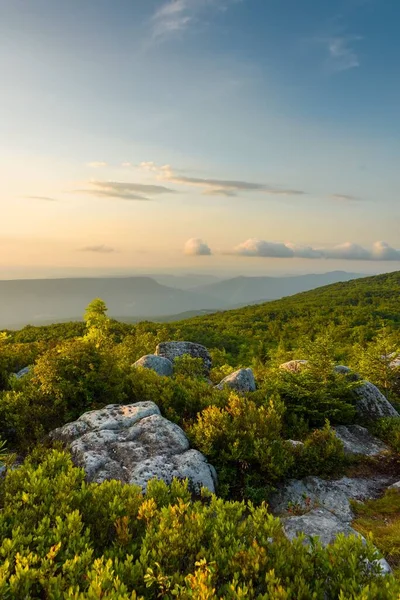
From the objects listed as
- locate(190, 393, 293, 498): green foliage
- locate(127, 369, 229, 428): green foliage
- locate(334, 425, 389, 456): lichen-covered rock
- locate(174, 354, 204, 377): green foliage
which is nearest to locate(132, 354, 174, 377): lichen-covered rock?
locate(174, 354, 204, 377): green foliage

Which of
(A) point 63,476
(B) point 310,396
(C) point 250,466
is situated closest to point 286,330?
(B) point 310,396

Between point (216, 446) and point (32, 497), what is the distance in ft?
18.3

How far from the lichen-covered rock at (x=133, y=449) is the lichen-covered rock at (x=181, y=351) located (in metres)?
14.0

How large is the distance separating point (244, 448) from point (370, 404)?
798 centimetres

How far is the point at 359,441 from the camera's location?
13297 mm

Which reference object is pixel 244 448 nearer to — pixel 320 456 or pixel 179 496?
pixel 320 456

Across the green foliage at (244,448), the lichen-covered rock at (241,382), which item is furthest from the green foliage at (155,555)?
the lichen-covered rock at (241,382)

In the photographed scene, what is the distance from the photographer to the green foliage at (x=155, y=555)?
171 inches

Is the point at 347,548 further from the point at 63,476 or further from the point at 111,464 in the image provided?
the point at 111,464

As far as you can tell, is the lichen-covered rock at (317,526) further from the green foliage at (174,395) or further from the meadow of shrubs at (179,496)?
the green foliage at (174,395)

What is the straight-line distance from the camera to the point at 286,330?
54062 millimetres

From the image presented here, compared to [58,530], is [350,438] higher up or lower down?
lower down

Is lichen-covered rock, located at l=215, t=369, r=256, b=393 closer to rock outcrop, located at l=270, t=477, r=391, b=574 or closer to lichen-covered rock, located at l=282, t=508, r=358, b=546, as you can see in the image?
rock outcrop, located at l=270, t=477, r=391, b=574

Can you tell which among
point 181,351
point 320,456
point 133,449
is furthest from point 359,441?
point 181,351
